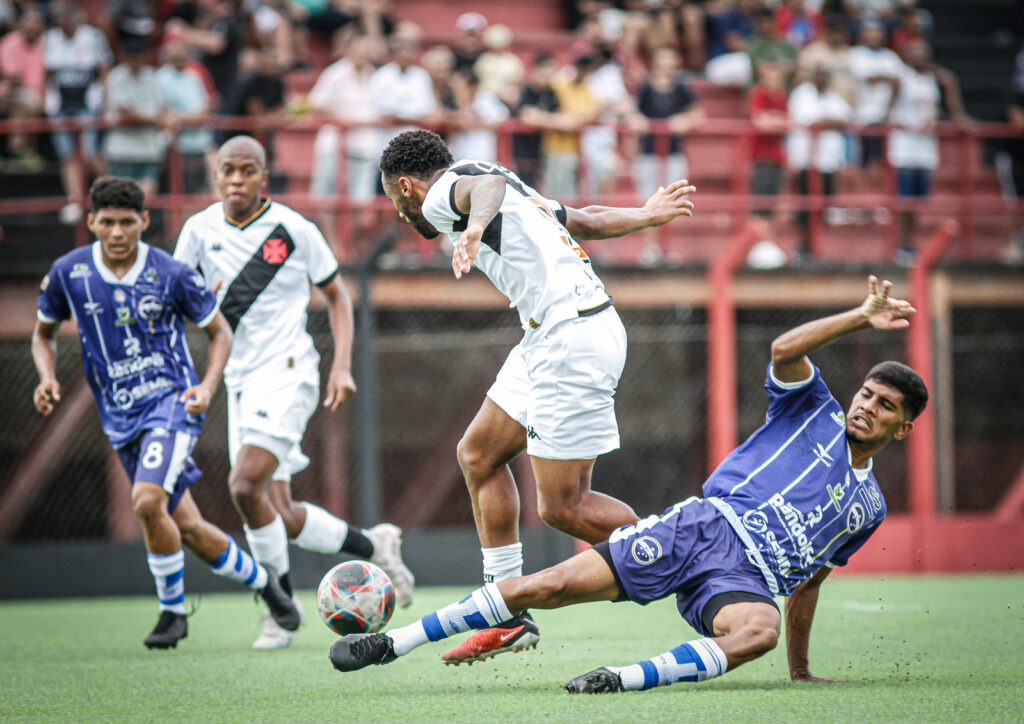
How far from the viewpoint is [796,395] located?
5.00m

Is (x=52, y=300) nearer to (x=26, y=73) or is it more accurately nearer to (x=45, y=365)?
(x=45, y=365)

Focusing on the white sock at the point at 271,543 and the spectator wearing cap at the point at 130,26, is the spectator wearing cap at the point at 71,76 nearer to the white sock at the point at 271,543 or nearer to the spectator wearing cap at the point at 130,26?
the spectator wearing cap at the point at 130,26

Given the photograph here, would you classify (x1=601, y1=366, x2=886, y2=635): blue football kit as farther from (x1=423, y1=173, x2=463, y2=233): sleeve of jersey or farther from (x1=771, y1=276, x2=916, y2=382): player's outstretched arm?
(x1=423, y1=173, x2=463, y2=233): sleeve of jersey

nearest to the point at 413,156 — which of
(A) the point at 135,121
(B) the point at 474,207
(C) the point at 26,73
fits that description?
(B) the point at 474,207

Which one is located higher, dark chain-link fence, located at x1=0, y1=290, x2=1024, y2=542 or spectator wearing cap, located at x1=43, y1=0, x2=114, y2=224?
spectator wearing cap, located at x1=43, y1=0, x2=114, y2=224

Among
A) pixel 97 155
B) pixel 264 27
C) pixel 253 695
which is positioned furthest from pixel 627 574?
pixel 264 27

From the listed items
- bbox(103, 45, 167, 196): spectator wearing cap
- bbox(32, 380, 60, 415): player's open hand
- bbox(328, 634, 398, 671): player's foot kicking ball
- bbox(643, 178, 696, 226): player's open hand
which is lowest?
bbox(328, 634, 398, 671): player's foot kicking ball

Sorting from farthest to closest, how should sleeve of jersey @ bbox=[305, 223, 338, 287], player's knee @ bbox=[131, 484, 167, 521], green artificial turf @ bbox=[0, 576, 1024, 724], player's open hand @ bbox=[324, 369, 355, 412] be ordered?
sleeve of jersey @ bbox=[305, 223, 338, 287]
player's open hand @ bbox=[324, 369, 355, 412]
player's knee @ bbox=[131, 484, 167, 521]
green artificial turf @ bbox=[0, 576, 1024, 724]

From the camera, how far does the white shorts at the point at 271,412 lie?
682 centimetres

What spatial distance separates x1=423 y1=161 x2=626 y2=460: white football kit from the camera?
17.1 ft

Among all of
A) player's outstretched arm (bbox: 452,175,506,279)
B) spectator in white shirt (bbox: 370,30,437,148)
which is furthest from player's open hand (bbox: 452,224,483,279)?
spectator in white shirt (bbox: 370,30,437,148)

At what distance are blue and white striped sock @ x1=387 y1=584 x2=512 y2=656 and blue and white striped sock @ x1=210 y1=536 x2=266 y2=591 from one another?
7.26 ft

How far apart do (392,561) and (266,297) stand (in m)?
1.64

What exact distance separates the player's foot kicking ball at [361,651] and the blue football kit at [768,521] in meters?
0.88
